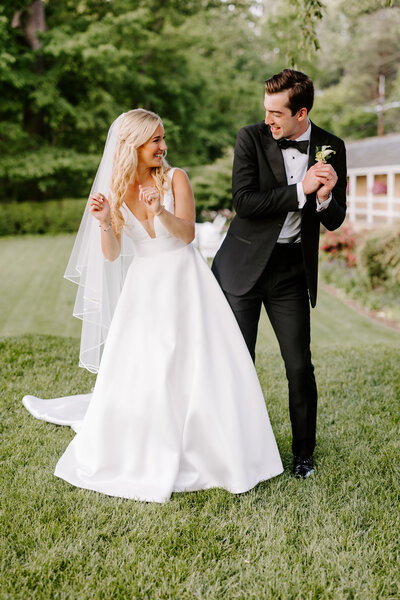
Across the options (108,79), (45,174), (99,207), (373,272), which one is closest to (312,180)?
(99,207)

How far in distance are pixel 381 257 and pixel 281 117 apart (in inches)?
366

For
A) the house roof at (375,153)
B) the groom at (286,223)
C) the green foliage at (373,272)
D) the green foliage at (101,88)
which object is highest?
the green foliage at (101,88)

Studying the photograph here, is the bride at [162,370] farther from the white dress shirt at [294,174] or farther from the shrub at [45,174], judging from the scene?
the shrub at [45,174]

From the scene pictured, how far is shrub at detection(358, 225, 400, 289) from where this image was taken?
1127 cm

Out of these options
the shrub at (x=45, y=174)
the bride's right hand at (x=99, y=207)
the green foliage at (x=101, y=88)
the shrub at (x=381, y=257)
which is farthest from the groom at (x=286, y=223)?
the shrub at (x=45, y=174)

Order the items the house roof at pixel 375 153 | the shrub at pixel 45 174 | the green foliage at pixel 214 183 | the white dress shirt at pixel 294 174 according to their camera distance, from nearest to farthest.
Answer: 1. the white dress shirt at pixel 294 174
2. the house roof at pixel 375 153
3. the shrub at pixel 45 174
4. the green foliage at pixel 214 183

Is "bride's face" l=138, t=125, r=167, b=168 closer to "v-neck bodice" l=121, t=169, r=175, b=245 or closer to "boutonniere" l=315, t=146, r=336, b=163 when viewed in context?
"v-neck bodice" l=121, t=169, r=175, b=245

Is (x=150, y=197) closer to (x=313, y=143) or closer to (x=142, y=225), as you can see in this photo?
(x=142, y=225)

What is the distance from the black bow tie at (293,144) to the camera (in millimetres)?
3158

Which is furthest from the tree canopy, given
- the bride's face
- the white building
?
the bride's face

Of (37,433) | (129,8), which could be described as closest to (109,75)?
(129,8)

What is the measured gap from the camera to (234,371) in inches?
127

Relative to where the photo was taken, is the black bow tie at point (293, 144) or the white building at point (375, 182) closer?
the black bow tie at point (293, 144)

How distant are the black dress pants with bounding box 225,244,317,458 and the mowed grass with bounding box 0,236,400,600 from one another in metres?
0.36
